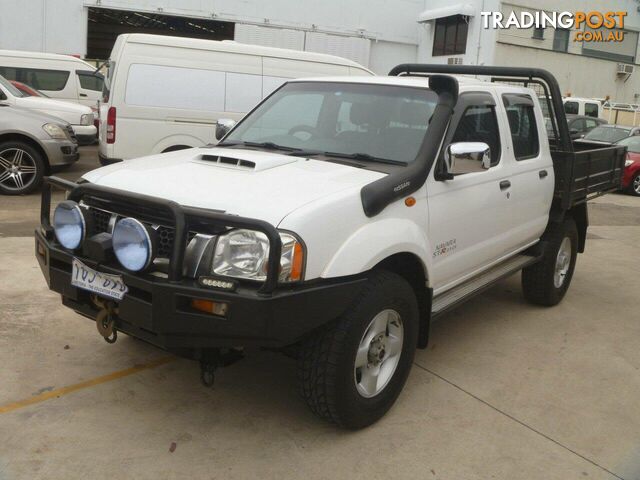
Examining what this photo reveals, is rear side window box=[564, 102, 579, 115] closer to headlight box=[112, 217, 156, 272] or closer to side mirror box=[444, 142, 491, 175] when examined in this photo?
side mirror box=[444, 142, 491, 175]

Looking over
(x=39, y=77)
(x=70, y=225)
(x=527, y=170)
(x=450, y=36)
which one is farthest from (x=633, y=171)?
(x=450, y=36)

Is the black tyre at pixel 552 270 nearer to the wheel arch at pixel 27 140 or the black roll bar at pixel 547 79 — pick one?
the black roll bar at pixel 547 79

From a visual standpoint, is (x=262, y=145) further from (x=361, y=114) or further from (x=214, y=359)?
(x=214, y=359)

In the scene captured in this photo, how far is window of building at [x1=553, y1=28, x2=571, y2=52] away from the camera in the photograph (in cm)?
3158

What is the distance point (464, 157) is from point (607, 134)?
1380 cm

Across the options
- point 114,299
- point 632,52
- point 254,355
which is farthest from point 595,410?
point 632,52

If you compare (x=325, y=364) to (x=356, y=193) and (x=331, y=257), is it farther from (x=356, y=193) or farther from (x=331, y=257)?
(x=356, y=193)

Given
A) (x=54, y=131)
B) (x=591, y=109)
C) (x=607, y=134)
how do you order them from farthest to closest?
(x=591, y=109), (x=607, y=134), (x=54, y=131)

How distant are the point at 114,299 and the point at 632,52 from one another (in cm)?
3757

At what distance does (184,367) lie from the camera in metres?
4.10

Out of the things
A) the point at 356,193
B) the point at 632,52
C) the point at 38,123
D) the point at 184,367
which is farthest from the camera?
the point at 632,52

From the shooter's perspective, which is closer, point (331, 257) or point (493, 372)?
point (331, 257)
